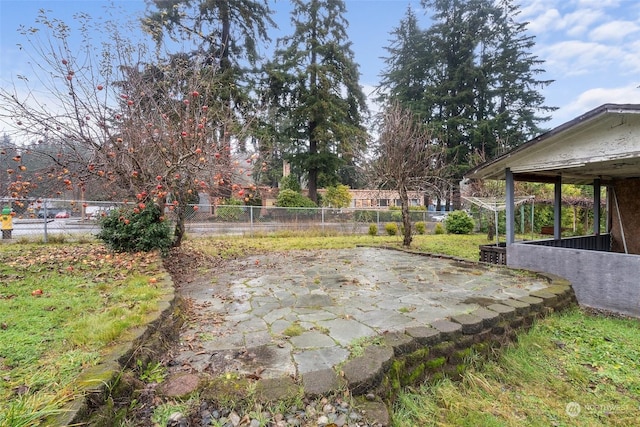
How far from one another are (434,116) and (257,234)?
1802 cm

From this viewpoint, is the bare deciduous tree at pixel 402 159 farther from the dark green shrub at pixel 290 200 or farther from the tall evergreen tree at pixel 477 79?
the tall evergreen tree at pixel 477 79

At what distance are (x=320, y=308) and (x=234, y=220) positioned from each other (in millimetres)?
8568

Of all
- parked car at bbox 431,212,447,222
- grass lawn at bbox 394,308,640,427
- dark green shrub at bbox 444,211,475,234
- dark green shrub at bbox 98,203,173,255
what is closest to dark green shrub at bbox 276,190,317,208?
parked car at bbox 431,212,447,222

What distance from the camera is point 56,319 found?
2502mm

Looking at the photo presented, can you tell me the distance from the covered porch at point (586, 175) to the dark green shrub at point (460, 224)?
285 inches

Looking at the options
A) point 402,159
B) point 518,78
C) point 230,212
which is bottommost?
point 230,212

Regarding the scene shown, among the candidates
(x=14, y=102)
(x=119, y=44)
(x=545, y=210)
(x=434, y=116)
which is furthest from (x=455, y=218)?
(x=14, y=102)

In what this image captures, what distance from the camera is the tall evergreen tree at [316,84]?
62.7 ft

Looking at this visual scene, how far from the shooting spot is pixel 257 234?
36.9 feet

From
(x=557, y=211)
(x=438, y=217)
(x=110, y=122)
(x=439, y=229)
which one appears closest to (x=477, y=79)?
(x=438, y=217)

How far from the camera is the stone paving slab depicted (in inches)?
88.6

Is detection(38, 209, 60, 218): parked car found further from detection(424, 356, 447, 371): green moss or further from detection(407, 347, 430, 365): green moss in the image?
detection(424, 356, 447, 371): green moss

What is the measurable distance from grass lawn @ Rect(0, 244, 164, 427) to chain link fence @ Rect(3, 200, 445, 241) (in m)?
2.00

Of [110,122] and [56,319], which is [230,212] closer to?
[110,122]
